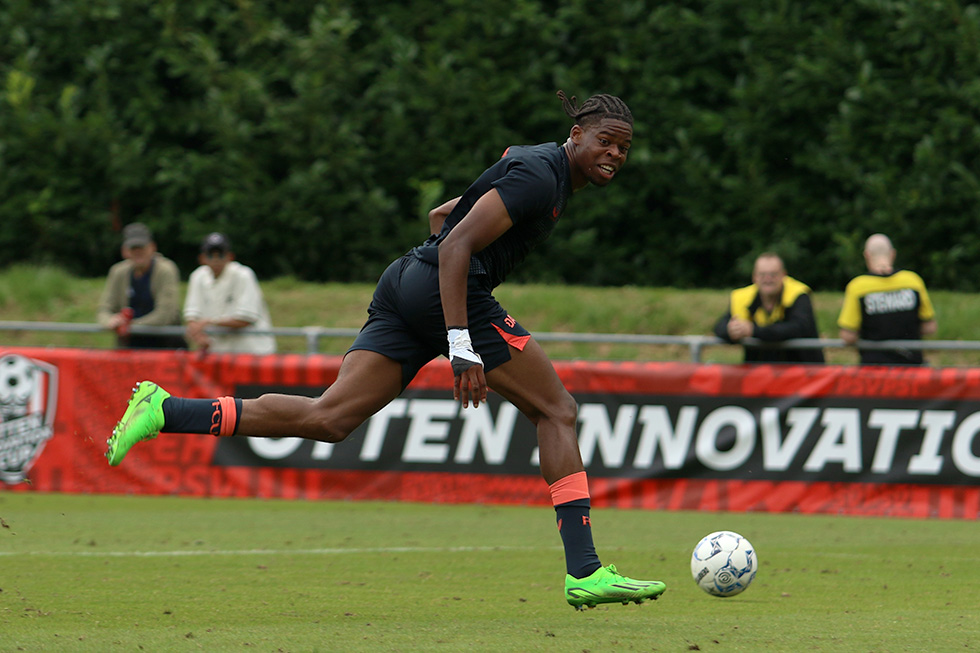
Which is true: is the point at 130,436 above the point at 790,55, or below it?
below

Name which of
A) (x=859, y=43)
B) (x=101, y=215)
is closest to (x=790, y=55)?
(x=859, y=43)

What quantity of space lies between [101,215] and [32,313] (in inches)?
94.2

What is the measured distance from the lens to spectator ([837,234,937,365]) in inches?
434

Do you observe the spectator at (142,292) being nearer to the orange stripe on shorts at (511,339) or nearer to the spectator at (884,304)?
the spectator at (884,304)

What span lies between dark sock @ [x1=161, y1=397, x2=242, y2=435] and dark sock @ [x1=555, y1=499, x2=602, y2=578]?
150 centimetres

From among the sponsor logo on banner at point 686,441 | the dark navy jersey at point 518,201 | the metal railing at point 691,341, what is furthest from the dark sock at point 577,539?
the sponsor logo on banner at point 686,441

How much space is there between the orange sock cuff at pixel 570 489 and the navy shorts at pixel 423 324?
0.59 m

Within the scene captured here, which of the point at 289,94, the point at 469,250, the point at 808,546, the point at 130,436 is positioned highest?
the point at 289,94

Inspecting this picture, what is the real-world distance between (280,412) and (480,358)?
926 millimetres

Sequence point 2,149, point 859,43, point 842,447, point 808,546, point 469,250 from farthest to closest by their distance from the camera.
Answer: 1. point 2,149
2. point 859,43
3. point 842,447
4. point 808,546
5. point 469,250

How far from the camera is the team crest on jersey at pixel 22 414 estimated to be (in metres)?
11.3

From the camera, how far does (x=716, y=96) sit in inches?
699

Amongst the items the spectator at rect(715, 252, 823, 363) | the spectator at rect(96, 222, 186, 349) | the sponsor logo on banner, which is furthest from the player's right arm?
the spectator at rect(96, 222, 186, 349)

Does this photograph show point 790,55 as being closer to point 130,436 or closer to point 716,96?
point 716,96
